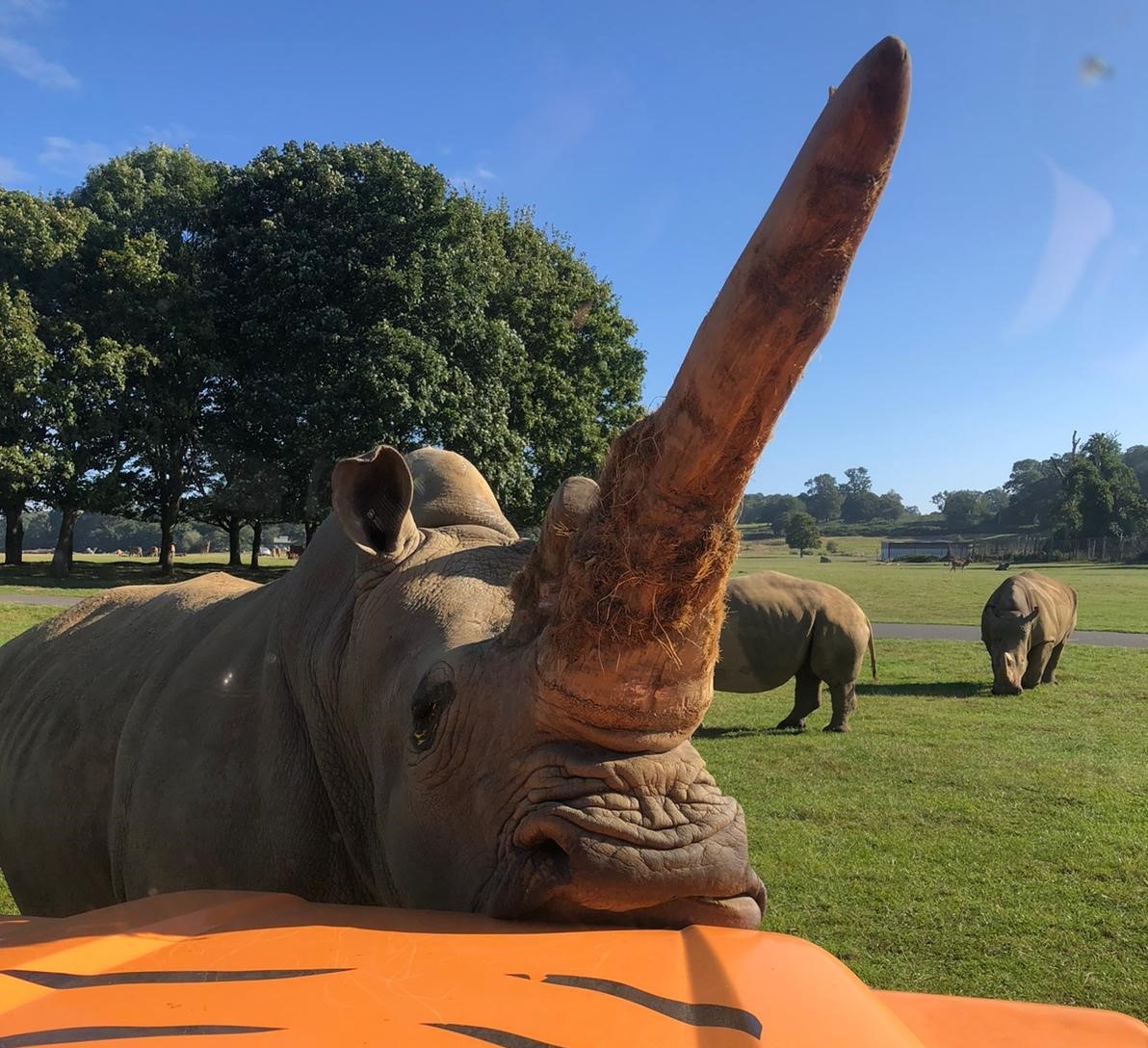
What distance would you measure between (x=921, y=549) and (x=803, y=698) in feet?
286

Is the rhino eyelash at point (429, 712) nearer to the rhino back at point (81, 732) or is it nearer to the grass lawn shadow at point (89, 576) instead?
the rhino back at point (81, 732)

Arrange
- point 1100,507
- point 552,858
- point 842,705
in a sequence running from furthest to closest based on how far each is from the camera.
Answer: point 1100,507 → point 842,705 → point 552,858

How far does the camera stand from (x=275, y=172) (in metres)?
23.9

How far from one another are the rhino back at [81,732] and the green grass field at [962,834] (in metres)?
2.97

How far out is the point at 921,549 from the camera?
94.9 m

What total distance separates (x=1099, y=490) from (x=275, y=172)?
234ft

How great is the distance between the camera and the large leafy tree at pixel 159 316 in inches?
1011

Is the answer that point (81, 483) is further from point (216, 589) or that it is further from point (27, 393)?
point (216, 589)

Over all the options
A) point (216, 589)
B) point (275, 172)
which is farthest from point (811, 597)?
point (275, 172)

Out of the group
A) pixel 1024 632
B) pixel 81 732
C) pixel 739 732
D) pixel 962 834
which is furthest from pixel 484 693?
pixel 1024 632

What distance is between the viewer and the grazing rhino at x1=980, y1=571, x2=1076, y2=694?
51.3ft

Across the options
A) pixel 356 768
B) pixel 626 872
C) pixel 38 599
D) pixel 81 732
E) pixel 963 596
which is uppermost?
pixel 626 872

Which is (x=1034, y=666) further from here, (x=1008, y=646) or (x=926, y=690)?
(x=926, y=690)

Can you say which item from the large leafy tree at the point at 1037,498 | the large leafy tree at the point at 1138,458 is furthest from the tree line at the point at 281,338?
the large leafy tree at the point at 1138,458
